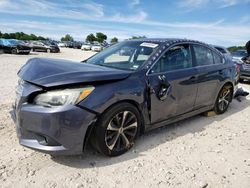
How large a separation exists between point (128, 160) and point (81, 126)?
2.89ft

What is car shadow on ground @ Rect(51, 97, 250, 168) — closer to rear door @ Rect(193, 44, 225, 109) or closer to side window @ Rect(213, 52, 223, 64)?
rear door @ Rect(193, 44, 225, 109)

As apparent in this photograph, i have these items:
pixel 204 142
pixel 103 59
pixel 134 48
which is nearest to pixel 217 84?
pixel 204 142

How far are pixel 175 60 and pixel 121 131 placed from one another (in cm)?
161

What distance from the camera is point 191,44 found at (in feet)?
16.1

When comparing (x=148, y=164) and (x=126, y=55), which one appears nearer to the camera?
(x=148, y=164)

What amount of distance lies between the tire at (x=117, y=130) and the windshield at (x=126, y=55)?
72 centimetres

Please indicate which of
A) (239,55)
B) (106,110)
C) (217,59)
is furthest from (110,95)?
(239,55)

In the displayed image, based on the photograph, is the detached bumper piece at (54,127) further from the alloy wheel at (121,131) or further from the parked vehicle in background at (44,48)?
the parked vehicle in background at (44,48)

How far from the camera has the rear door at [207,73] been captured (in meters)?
4.97

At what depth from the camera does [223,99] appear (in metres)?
5.90

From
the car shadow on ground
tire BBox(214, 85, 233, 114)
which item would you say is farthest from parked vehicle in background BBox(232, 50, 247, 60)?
tire BBox(214, 85, 233, 114)

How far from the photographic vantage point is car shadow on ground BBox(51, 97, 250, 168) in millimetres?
3510

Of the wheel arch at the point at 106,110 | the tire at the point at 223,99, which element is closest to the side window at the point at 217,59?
the tire at the point at 223,99

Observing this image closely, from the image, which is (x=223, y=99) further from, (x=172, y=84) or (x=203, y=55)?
(x=172, y=84)
